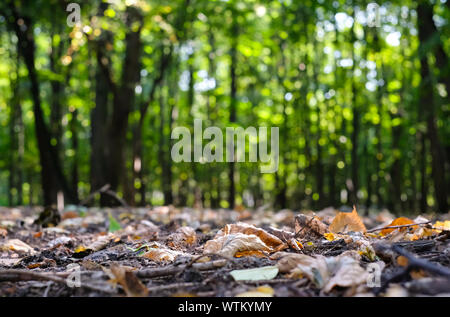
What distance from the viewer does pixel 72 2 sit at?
6426mm

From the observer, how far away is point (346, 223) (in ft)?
7.72

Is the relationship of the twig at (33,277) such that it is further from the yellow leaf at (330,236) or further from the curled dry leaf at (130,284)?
the yellow leaf at (330,236)

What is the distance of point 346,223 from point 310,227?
0.70ft

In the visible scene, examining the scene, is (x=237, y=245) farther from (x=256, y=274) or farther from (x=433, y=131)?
(x=433, y=131)

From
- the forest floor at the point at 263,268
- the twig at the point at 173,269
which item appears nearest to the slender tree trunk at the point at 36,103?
the forest floor at the point at 263,268

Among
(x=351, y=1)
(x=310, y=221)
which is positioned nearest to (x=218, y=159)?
(x=351, y=1)

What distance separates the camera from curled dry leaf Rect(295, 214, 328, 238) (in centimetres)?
232

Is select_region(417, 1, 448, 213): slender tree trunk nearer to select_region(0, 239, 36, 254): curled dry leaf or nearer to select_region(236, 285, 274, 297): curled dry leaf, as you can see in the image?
select_region(0, 239, 36, 254): curled dry leaf

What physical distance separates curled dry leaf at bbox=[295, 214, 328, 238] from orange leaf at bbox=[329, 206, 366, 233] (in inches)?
2.6

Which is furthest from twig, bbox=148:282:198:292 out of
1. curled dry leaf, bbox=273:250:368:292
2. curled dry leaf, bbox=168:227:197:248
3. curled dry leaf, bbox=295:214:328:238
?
curled dry leaf, bbox=295:214:328:238

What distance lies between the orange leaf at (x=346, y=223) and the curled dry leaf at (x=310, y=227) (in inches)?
2.6

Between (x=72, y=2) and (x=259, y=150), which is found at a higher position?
(x=72, y=2)

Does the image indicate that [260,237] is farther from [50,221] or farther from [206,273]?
[50,221]
